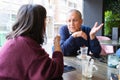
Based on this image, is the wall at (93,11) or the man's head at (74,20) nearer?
the man's head at (74,20)

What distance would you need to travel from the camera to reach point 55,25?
10.4 feet

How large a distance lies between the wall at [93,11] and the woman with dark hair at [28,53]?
133 inches

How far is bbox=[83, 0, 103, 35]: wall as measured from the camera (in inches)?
171

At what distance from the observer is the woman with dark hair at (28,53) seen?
0.98 metres

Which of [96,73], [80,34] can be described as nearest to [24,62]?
[96,73]

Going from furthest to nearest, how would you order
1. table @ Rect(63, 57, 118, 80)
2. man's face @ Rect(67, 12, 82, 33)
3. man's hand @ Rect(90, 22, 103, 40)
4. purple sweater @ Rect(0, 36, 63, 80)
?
man's face @ Rect(67, 12, 82, 33), man's hand @ Rect(90, 22, 103, 40), table @ Rect(63, 57, 118, 80), purple sweater @ Rect(0, 36, 63, 80)

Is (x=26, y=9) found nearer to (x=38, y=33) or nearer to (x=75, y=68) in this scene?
(x=38, y=33)

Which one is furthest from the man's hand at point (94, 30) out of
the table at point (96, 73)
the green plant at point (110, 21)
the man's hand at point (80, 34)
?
the green plant at point (110, 21)

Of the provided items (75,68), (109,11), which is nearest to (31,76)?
(75,68)

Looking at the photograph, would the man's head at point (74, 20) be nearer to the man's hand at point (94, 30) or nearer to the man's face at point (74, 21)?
the man's face at point (74, 21)

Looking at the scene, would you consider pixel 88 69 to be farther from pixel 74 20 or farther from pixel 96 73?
pixel 74 20

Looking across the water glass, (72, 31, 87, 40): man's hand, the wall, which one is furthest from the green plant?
the water glass

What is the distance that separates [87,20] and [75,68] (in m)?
3.14

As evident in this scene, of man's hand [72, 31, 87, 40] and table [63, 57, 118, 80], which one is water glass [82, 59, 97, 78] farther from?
man's hand [72, 31, 87, 40]
